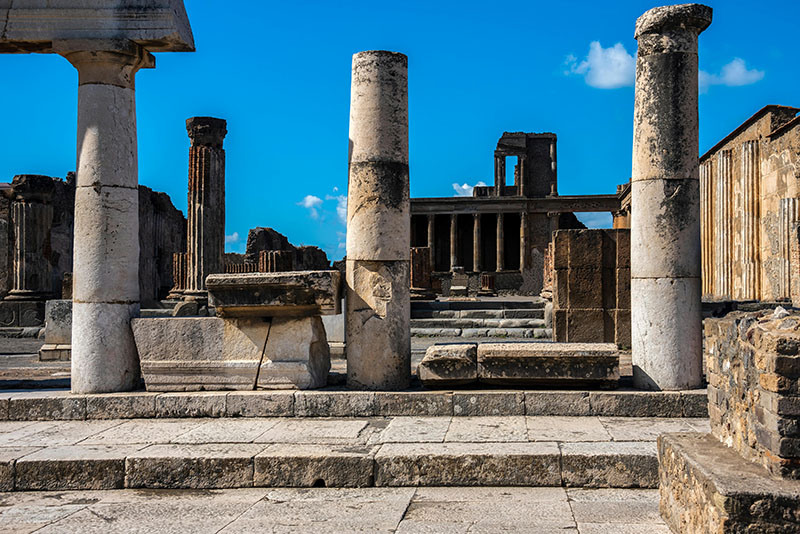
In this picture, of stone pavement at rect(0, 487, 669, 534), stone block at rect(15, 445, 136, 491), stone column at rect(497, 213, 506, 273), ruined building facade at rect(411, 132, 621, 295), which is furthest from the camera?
stone column at rect(497, 213, 506, 273)

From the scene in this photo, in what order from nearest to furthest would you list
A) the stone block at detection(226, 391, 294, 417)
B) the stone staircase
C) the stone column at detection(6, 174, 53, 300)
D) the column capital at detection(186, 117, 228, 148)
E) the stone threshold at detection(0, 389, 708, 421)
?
the stone threshold at detection(0, 389, 708, 421) → the stone block at detection(226, 391, 294, 417) → the stone staircase → the column capital at detection(186, 117, 228, 148) → the stone column at detection(6, 174, 53, 300)

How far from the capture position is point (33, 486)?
5926mm

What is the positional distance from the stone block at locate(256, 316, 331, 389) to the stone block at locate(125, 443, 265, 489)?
6.03 ft

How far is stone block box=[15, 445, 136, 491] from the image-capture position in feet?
19.2

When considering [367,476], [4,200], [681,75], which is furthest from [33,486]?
[4,200]

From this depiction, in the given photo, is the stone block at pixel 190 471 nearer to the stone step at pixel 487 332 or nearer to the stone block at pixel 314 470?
the stone block at pixel 314 470

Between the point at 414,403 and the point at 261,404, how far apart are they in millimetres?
1479

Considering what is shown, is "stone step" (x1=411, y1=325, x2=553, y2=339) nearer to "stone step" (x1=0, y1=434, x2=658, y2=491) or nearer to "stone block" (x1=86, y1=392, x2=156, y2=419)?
"stone block" (x1=86, y1=392, x2=156, y2=419)

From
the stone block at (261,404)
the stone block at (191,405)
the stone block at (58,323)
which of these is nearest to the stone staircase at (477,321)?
the stone block at (58,323)

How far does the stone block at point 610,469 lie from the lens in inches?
216

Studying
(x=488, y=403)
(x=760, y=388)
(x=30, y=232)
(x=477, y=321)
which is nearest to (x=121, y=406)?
Answer: (x=488, y=403)

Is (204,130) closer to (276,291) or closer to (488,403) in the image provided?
(276,291)

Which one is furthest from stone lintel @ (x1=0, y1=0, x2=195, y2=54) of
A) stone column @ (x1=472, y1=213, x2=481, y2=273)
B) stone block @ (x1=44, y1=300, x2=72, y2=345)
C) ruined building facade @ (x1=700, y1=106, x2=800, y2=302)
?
stone column @ (x1=472, y1=213, x2=481, y2=273)

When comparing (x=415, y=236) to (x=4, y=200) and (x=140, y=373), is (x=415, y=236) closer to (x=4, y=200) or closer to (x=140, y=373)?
(x=4, y=200)
